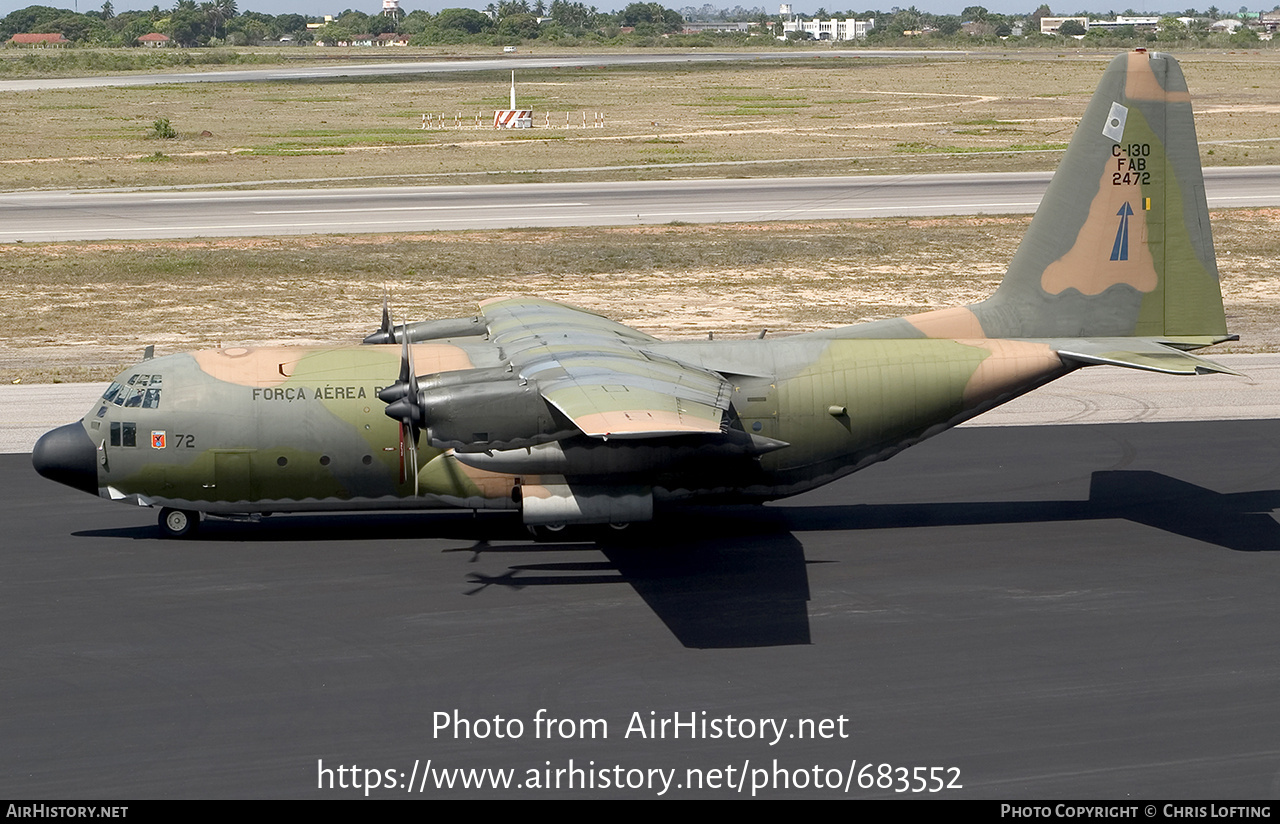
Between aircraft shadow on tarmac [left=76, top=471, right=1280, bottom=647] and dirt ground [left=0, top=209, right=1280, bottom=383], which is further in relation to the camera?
dirt ground [left=0, top=209, right=1280, bottom=383]

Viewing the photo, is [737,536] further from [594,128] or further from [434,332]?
[594,128]

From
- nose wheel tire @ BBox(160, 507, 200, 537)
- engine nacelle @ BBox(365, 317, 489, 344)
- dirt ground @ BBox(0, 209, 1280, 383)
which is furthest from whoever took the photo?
dirt ground @ BBox(0, 209, 1280, 383)

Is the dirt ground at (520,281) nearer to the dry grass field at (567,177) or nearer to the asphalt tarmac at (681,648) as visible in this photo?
the dry grass field at (567,177)

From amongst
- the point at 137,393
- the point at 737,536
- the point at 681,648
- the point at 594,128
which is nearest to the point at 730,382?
the point at 737,536

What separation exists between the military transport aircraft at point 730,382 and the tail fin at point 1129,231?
0.12 ft

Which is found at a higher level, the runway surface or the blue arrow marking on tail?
the blue arrow marking on tail

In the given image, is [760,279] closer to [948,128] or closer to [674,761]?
[674,761]

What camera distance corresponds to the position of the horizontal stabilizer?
70.8ft

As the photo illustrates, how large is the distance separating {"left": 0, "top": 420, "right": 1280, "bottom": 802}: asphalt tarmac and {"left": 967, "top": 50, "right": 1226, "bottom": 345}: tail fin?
148 inches

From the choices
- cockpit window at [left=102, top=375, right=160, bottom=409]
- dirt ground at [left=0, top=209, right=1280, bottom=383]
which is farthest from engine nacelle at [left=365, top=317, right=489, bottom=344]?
dirt ground at [left=0, top=209, right=1280, bottom=383]

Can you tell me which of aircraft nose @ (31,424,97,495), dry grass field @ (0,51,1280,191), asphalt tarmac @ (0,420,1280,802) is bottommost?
asphalt tarmac @ (0,420,1280,802)

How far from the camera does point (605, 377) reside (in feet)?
64.0

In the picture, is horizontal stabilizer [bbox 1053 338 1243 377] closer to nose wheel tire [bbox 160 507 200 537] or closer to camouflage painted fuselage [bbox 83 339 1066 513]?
camouflage painted fuselage [bbox 83 339 1066 513]

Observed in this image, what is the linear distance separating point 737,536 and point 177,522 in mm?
10507
